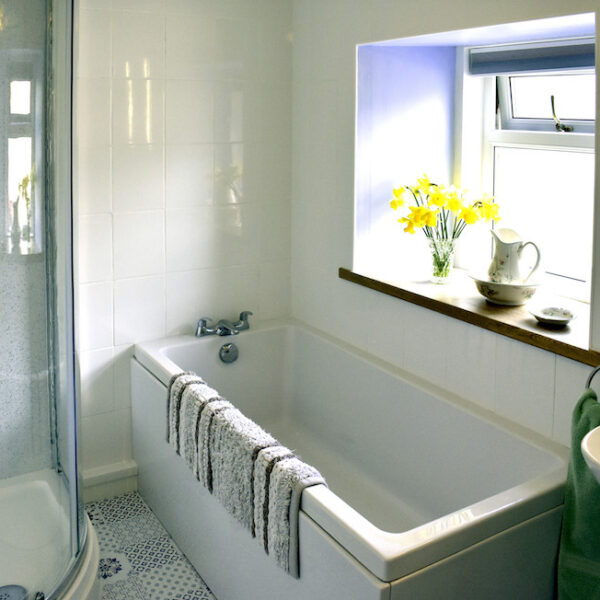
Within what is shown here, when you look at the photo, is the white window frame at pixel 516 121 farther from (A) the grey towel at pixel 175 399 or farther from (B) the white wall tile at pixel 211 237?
(A) the grey towel at pixel 175 399

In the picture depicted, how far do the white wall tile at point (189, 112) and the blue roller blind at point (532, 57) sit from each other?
0.97 m

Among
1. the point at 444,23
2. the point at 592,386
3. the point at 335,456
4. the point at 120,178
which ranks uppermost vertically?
the point at 444,23

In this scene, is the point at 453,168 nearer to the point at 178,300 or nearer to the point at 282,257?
the point at 282,257

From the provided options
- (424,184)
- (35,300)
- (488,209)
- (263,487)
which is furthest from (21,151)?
(488,209)

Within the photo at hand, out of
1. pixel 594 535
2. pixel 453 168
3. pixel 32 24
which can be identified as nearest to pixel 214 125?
pixel 453 168

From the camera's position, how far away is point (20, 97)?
1.75 meters

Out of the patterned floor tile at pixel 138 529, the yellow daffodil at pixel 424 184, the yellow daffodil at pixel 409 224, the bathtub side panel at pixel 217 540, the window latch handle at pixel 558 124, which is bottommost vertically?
the patterned floor tile at pixel 138 529

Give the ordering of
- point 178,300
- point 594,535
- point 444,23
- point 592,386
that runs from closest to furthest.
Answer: point 594,535, point 592,386, point 444,23, point 178,300

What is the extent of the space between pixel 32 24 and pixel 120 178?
1115 millimetres

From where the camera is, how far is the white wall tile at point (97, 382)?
292 centimetres

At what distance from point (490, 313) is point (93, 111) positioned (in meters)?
1.50

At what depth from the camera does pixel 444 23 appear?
2.38m

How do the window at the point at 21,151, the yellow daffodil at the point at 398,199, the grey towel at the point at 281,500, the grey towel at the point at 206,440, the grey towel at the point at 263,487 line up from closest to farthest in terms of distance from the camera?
the window at the point at 21,151 < the grey towel at the point at 281,500 < the grey towel at the point at 263,487 < the grey towel at the point at 206,440 < the yellow daffodil at the point at 398,199

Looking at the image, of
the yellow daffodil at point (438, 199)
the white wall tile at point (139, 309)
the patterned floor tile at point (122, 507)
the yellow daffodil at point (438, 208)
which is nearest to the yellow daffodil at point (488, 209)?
the yellow daffodil at point (438, 208)
